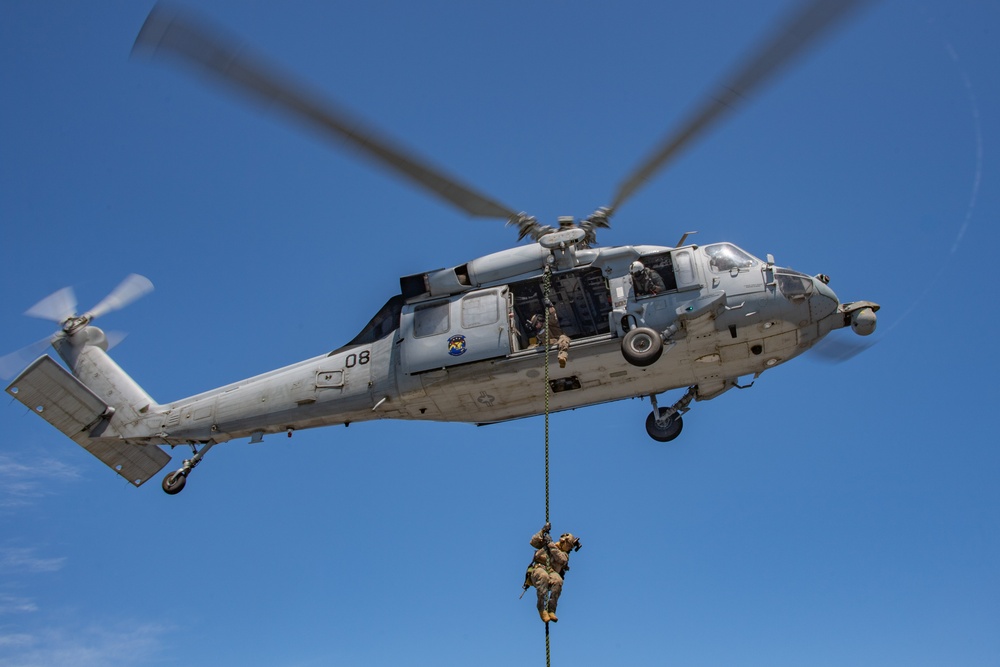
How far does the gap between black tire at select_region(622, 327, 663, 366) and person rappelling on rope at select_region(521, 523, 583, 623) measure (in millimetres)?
3978

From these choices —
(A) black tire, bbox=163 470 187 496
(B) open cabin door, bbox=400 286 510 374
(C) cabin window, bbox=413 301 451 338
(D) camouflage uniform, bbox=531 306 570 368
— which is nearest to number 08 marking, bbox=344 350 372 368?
(B) open cabin door, bbox=400 286 510 374

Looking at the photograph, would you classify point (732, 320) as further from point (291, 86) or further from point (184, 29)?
point (184, 29)

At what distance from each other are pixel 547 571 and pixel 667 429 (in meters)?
6.13

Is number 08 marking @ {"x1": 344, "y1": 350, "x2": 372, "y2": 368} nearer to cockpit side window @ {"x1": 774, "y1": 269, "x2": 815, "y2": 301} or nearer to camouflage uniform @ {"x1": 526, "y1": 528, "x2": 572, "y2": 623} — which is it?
camouflage uniform @ {"x1": 526, "y1": 528, "x2": 572, "y2": 623}

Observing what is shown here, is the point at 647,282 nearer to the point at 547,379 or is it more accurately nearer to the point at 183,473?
the point at 547,379

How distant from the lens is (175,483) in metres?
18.2

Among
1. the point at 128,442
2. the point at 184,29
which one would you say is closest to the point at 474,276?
the point at 184,29

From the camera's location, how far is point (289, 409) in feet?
56.8

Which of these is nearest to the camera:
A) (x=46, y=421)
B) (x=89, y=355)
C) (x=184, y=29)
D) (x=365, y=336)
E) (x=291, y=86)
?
(x=184, y=29)

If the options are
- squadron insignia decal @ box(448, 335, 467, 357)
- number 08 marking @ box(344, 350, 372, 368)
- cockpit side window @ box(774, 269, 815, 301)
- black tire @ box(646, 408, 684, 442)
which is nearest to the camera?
cockpit side window @ box(774, 269, 815, 301)

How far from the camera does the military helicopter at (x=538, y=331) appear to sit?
48.8 ft

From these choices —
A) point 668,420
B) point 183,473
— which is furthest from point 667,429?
point 183,473

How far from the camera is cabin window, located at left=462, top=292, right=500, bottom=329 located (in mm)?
15766

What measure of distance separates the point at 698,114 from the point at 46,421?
14116mm
